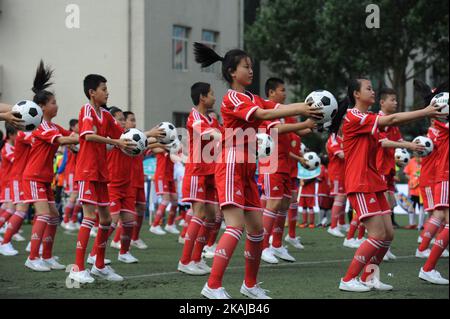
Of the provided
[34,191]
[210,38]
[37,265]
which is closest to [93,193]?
[34,191]

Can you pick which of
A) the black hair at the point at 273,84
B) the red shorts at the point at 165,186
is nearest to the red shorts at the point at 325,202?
the red shorts at the point at 165,186

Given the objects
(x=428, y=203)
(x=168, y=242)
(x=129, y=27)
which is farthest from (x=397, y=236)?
(x=129, y=27)

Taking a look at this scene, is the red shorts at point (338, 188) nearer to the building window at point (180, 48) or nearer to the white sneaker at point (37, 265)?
the white sneaker at point (37, 265)

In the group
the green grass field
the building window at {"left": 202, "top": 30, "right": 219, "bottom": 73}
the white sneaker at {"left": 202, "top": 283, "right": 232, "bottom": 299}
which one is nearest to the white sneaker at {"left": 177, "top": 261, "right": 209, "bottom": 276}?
the green grass field

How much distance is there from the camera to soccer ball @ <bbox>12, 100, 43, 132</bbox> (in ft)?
27.2

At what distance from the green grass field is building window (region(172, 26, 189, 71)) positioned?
52.7ft

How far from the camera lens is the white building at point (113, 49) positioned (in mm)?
28625

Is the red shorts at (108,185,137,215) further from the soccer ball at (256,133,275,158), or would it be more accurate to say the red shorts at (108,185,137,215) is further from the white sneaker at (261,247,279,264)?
the soccer ball at (256,133,275,158)

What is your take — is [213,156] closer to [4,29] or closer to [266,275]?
[266,275]

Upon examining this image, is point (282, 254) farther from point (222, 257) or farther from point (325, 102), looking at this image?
point (325, 102)

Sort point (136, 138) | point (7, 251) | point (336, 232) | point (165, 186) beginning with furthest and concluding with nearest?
point (165, 186), point (336, 232), point (7, 251), point (136, 138)

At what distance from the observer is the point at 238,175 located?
8.23 m

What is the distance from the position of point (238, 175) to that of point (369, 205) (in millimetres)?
1551

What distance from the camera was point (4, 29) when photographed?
30375 mm
